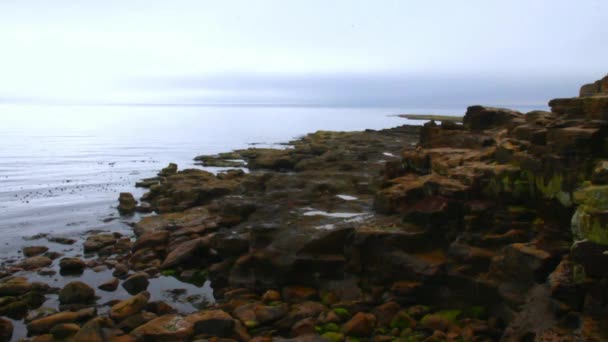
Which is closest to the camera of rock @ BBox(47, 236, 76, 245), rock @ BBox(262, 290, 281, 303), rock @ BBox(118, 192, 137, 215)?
rock @ BBox(262, 290, 281, 303)

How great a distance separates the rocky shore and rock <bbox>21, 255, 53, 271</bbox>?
94mm

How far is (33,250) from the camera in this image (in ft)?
81.2

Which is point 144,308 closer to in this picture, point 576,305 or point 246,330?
point 246,330

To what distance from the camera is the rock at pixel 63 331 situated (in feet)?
49.3

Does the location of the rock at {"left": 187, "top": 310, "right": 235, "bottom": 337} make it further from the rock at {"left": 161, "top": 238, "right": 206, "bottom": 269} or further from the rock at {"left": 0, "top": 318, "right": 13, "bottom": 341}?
the rock at {"left": 161, "top": 238, "right": 206, "bottom": 269}

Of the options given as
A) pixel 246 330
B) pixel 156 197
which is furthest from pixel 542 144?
pixel 156 197

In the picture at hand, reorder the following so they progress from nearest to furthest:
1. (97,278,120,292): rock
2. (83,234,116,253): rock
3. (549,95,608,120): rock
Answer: (549,95,608,120): rock → (97,278,120,292): rock → (83,234,116,253): rock

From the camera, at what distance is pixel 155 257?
76.9 feet

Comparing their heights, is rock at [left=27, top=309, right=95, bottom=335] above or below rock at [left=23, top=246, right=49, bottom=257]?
above

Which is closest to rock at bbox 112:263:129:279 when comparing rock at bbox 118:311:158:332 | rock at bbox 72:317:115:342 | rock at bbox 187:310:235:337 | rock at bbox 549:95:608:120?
rock at bbox 118:311:158:332

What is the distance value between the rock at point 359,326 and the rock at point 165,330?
4.69 meters

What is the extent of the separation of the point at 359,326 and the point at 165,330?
225 inches

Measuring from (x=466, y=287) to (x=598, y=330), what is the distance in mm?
5218

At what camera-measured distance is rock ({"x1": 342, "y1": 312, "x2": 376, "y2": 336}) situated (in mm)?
Result: 14774
